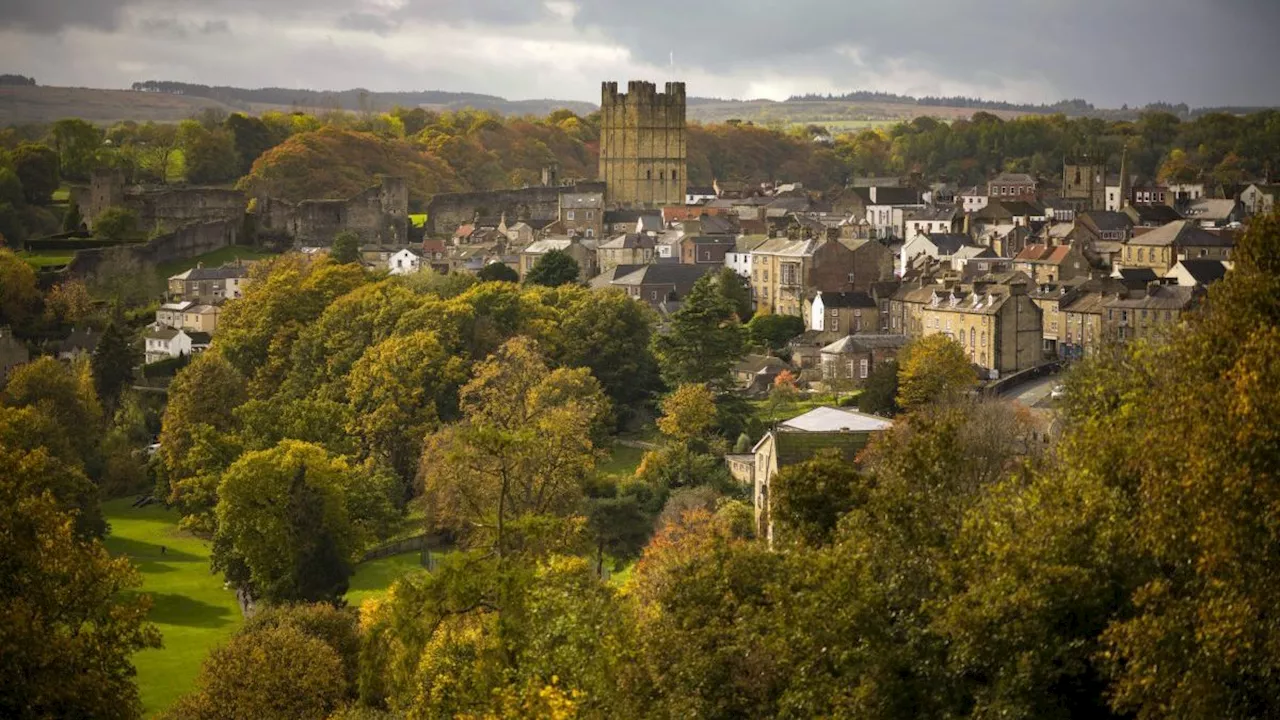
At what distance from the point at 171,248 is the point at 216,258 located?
219 centimetres

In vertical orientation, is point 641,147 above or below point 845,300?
above

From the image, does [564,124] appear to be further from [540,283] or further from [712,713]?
[712,713]

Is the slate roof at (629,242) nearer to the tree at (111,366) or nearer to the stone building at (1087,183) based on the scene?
the tree at (111,366)

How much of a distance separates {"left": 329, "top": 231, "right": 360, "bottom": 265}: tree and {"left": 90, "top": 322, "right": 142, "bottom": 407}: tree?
1323cm

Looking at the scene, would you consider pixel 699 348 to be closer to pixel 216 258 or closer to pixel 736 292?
pixel 736 292

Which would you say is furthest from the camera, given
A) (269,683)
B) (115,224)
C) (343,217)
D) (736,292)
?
(343,217)

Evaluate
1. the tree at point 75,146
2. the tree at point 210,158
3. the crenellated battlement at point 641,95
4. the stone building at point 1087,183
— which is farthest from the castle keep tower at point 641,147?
the tree at point 75,146

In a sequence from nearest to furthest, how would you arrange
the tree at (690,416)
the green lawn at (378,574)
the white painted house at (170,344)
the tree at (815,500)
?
1. the tree at (815,500)
2. the green lawn at (378,574)
3. the tree at (690,416)
4. the white painted house at (170,344)

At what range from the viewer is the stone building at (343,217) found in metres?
73.9

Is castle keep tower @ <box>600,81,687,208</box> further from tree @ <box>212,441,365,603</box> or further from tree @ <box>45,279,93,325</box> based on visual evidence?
tree @ <box>212,441,365,603</box>

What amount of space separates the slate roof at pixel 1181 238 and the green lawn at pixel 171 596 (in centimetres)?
3034

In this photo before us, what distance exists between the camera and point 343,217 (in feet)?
246

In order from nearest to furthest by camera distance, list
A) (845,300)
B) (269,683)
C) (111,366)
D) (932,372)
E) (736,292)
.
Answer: (269,683) → (932,372) → (111,366) → (845,300) → (736,292)

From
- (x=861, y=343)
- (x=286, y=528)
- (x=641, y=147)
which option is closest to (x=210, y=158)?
(x=641, y=147)
